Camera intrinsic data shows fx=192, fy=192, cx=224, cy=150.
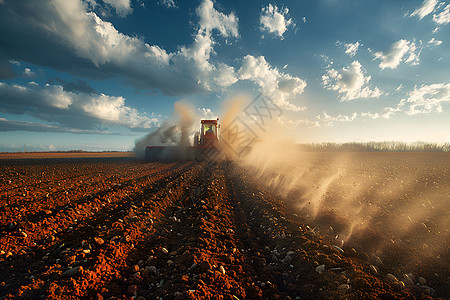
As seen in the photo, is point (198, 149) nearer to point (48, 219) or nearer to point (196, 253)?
point (48, 219)

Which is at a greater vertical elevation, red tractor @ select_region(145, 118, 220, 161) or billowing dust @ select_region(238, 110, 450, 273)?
red tractor @ select_region(145, 118, 220, 161)

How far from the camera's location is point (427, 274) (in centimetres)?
337

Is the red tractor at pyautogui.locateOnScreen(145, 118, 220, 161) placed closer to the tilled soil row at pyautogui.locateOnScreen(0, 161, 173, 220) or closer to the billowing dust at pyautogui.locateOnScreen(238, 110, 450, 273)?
the billowing dust at pyautogui.locateOnScreen(238, 110, 450, 273)

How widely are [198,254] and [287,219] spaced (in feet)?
10.4

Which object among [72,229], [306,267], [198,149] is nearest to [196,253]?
[306,267]

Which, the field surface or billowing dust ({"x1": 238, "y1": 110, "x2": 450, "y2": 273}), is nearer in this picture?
the field surface

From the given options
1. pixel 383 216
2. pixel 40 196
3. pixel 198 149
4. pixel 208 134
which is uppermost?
pixel 208 134

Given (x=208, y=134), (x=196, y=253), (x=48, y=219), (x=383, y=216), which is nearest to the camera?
(x=196, y=253)

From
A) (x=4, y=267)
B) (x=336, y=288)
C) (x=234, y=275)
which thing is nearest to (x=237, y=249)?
(x=234, y=275)

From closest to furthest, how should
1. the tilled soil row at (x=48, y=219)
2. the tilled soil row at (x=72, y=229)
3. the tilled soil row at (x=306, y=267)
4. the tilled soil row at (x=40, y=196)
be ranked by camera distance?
the tilled soil row at (x=306, y=267)
the tilled soil row at (x=72, y=229)
the tilled soil row at (x=48, y=219)
the tilled soil row at (x=40, y=196)

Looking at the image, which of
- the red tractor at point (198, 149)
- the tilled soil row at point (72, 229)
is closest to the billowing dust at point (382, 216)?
the tilled soil row at point (72, 229)

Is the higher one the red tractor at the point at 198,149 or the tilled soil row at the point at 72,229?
the red tractor at the point at 198,149

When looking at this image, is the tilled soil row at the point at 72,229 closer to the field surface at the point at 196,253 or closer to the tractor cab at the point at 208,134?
the field surface at the point at 196,253

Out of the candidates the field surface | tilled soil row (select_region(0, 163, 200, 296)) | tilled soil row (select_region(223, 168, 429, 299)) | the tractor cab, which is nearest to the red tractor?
the tractor cab
